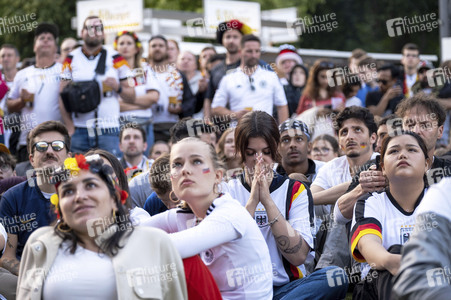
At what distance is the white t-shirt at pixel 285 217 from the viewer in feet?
16.8

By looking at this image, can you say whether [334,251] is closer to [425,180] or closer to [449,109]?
[425,180]

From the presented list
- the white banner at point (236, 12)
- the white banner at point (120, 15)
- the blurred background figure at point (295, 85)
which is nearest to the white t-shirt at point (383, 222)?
the blurred background figure at point (295, 85)

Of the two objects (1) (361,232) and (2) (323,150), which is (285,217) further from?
(2) (323,150)

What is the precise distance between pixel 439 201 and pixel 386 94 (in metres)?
7.73

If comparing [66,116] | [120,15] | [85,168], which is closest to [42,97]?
[66,116]

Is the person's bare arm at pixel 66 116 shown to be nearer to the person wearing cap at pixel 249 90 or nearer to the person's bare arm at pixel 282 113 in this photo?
the person wearing cap at pixel 249 90

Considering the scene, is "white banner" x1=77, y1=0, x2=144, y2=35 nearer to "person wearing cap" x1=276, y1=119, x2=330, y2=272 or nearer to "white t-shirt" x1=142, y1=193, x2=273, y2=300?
"person wearing cap" x1=276, y1=119, x2=330, y2=272

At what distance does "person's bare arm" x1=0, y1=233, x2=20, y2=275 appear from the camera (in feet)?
19.0

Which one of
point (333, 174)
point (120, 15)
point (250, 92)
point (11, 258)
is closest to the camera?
point (11, 258)

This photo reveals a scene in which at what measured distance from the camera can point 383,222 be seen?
476 cm

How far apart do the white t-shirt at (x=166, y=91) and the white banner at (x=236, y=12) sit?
26.5ft

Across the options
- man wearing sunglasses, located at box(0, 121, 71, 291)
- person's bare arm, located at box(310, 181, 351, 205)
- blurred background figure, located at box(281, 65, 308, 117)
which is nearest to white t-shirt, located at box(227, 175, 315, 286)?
person's bare arm, located at box(310, 181, 351, 205)

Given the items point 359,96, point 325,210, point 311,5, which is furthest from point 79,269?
point 311,5

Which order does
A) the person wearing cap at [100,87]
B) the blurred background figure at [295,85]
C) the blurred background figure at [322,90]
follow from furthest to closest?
the blurred background figure at [295,85] → the blurred background figure at [322,90] → the person wearing cap at [100,87]
